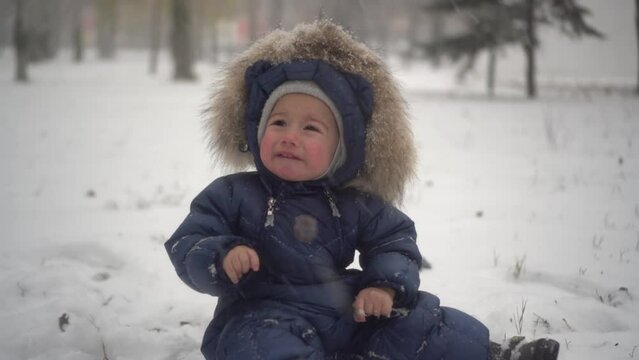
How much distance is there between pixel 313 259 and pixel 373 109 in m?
0.74

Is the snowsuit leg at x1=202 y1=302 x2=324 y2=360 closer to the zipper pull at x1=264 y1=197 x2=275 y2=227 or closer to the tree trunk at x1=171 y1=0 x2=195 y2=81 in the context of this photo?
the zipper pull at x1=264 y1=197 x2=275 y2=227

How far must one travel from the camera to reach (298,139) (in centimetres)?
211

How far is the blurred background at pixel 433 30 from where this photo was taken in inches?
615

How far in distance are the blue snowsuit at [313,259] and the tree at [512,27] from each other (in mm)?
14039

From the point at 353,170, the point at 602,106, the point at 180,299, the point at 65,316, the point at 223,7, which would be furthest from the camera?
the point at 223,7

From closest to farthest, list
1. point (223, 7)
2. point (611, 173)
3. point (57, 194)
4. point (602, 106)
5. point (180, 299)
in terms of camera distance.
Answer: point (180, 299), point (57, 194), point (611, 173), point (602, 106), point (223, 7)

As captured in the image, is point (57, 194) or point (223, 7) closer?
point (57, 194)

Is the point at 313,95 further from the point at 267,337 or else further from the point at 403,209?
the point at 403,209

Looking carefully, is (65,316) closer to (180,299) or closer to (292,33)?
(180,299)

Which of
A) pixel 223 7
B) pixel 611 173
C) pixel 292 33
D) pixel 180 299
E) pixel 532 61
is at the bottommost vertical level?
pixel 180 299

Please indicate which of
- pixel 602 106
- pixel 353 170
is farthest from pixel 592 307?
pixel 602 106

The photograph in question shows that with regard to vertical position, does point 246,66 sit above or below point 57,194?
above

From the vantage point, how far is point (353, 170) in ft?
7.46

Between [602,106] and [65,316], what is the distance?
13.3 m
